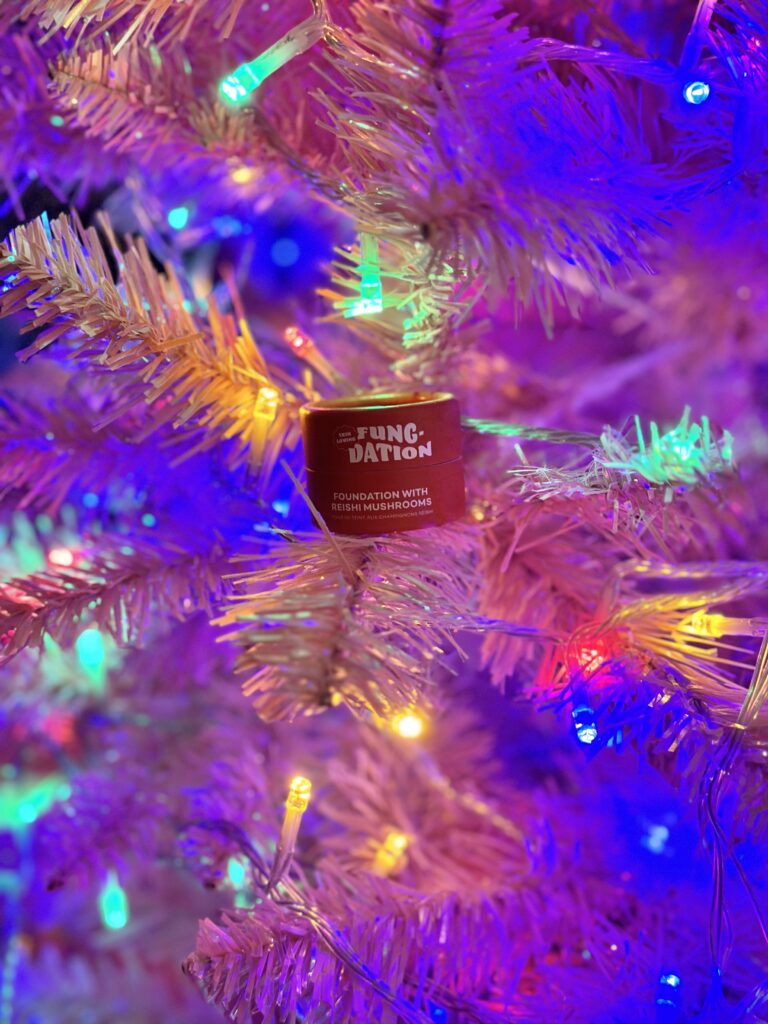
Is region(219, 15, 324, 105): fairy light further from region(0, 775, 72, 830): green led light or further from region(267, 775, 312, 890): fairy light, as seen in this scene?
region(0, 775, 72, 830): green led light

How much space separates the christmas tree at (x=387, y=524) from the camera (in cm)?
38

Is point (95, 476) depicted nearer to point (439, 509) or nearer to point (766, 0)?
point (439, 509)

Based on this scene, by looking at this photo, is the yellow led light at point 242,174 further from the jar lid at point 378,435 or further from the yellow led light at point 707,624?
the yellow led light at point 707,624

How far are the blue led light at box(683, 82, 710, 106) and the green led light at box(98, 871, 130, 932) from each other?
0.68 metres

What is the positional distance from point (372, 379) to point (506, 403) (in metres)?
0.22

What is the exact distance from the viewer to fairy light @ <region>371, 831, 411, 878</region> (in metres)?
0.58

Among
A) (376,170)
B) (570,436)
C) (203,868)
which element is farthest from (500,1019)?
(376,170)

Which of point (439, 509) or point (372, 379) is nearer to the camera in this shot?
point (439, 509)

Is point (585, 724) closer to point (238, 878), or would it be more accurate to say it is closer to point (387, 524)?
point (387, 524)

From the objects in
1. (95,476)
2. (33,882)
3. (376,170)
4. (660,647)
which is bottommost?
(33,882)

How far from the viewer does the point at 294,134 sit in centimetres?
50

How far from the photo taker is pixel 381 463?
0.40 m

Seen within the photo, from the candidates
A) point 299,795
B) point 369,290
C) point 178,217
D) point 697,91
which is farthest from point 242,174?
point 299,795

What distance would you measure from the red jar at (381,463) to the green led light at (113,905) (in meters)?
0.44
